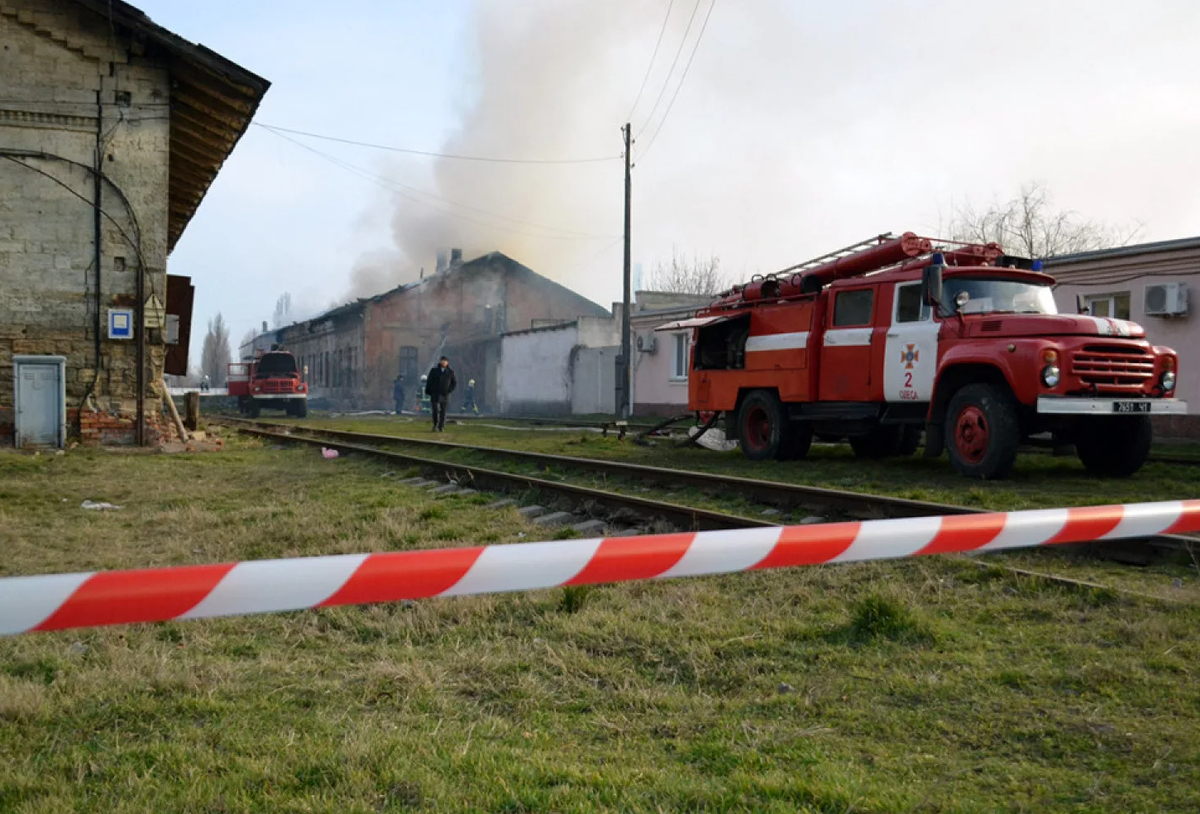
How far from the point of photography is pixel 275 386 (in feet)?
127

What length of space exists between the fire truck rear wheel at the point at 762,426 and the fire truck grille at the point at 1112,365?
14.7 ft

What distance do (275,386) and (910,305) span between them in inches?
1232

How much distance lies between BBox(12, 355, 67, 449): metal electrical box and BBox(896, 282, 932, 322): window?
45.2ft

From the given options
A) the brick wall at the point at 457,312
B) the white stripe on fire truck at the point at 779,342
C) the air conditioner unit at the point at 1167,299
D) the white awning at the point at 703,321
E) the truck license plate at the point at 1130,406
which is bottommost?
the truck license plate at the point at 1130,406

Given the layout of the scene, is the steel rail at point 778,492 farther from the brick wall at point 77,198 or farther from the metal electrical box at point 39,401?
the metal electrical box at point 39,401

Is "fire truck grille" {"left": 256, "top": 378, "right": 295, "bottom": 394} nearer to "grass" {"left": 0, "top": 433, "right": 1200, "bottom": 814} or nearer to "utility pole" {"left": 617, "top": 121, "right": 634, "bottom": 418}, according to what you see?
"utility pole" {"left": 617, "top": 121, "right": 634, "bottom": 418}

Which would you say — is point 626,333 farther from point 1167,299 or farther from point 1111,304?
point 1167,299

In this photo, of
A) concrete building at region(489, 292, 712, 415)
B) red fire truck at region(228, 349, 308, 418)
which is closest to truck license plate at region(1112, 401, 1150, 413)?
concrete building at region(489, 292, 712, 415)

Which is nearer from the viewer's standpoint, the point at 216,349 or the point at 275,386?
the point at 275,386

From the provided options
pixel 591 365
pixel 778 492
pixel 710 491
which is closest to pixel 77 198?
pixel 710 491

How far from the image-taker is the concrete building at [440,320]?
5462 cm

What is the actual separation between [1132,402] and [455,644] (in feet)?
27.2

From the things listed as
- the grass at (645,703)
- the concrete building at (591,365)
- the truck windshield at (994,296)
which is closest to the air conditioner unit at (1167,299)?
the truck windshield at (994,296)

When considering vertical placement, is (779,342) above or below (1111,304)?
below
